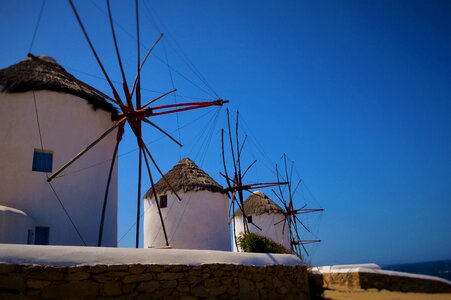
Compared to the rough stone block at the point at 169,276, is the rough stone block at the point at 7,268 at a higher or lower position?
higher

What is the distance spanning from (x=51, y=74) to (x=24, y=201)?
3757 mm

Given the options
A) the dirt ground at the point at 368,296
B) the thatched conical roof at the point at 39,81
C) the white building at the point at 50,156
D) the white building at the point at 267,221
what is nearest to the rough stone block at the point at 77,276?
the white building at the point at 50,156

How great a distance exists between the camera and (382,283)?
45.9 ft

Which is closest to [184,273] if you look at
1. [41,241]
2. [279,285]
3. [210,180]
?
[279,285]

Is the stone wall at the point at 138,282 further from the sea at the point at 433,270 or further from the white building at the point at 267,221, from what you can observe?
the sea at the point at 433,270

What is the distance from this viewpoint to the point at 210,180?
1748 centimetres

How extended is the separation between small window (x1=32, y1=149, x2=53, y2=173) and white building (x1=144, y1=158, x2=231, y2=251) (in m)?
6.73

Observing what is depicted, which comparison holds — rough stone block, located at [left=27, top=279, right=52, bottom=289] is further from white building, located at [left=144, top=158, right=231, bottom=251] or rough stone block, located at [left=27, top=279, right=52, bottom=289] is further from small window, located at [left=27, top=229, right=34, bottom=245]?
white building, located at [left=144, top=158, right=231, bottom=251]

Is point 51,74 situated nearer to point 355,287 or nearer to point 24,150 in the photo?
point 24,150

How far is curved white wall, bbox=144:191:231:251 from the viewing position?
51.9 feet

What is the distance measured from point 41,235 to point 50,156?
2079 mm

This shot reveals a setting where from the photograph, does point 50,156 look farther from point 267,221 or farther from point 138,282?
point 267,221

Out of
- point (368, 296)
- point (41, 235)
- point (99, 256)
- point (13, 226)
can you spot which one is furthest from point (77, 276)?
point (368, 296)

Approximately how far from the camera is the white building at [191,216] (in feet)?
52.1
